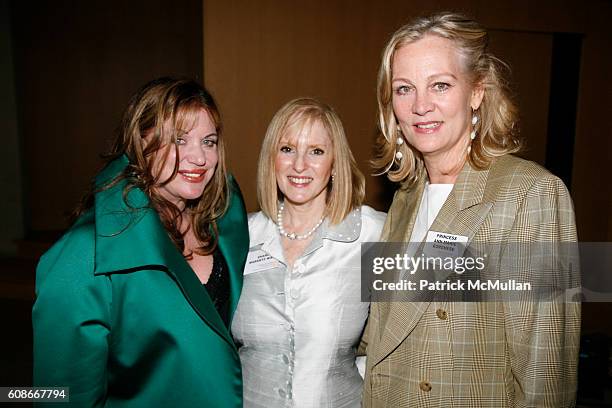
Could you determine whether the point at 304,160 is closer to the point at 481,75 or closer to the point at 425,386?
the point at 481,75

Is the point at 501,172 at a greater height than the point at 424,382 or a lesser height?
greater

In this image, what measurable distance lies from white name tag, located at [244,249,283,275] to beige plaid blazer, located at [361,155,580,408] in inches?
21.6

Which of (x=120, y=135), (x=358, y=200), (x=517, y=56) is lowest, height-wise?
(x=358, y=200)

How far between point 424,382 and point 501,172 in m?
0.75

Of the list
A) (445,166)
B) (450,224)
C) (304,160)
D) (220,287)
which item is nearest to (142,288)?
(220,287)

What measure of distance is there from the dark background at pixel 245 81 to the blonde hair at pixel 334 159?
5.73 ft

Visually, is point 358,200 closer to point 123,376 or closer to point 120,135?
point 120,135

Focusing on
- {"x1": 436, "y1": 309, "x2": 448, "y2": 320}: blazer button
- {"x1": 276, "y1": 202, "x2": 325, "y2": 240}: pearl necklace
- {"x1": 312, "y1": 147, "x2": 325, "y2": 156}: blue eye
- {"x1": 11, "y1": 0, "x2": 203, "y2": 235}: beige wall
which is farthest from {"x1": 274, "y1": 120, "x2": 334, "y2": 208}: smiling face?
{"x1": 11, "y1": 0, "x2": 203, "y2": 235}: beige wall

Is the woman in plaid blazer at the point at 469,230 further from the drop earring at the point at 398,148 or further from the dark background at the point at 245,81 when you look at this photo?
the dark background at the point at 245,81

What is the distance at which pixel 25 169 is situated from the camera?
5.96 m

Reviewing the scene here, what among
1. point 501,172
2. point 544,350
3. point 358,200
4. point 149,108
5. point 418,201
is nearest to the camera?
point 544,350

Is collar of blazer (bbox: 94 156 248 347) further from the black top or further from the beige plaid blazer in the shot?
the beige plaid blazer

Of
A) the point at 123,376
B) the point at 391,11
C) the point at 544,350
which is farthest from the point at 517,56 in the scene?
the point at 123,376

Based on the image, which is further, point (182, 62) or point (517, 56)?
point (182, 62)
